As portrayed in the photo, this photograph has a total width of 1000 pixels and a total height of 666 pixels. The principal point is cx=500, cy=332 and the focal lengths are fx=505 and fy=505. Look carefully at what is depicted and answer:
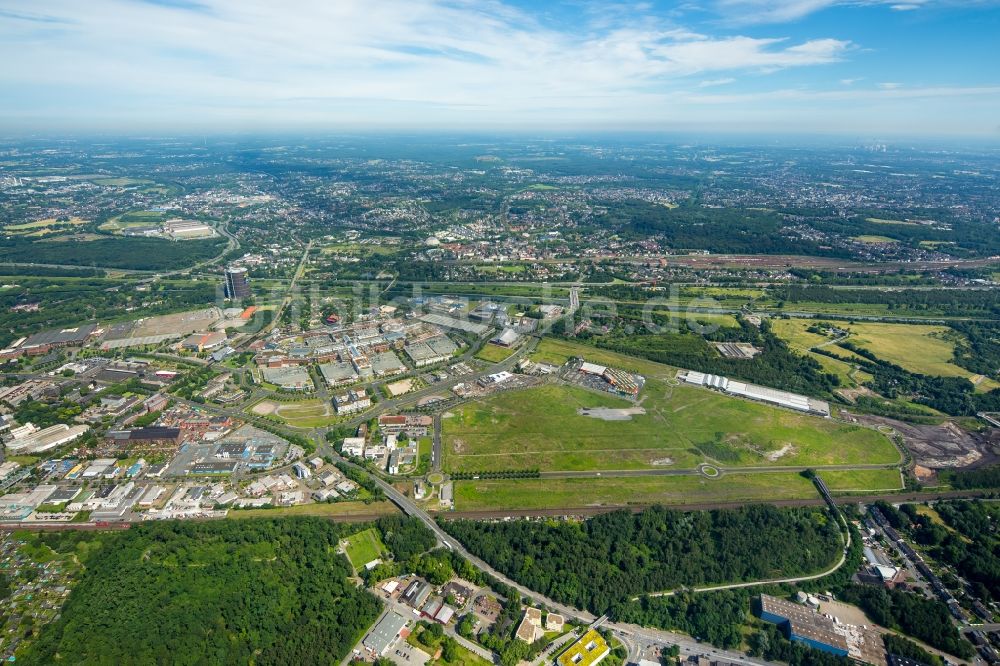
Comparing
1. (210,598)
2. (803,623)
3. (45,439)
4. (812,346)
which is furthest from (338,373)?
(812,346)

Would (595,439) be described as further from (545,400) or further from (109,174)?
(109,174)

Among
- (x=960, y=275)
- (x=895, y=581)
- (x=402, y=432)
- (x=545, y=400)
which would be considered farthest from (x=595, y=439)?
(x=960, y=275)

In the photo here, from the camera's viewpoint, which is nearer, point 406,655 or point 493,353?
point 406,655

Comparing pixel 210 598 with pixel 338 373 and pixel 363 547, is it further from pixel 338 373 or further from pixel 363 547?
pixel 338 373

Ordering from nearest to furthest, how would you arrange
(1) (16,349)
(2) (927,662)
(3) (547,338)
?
1. (2) (927,662)
2. (1) (16,349)
3. (3) (547,338)

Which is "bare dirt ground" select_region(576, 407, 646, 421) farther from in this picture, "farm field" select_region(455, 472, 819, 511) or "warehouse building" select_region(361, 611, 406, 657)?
"warehouse building" select_region(361, 611, 406, 657)

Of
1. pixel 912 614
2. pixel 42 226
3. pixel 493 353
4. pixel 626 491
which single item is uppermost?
pixel 42 226

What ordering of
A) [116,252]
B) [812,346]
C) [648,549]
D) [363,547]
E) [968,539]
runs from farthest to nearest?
[116,252], [812,346], [968,539], [648,549], [363,547]
